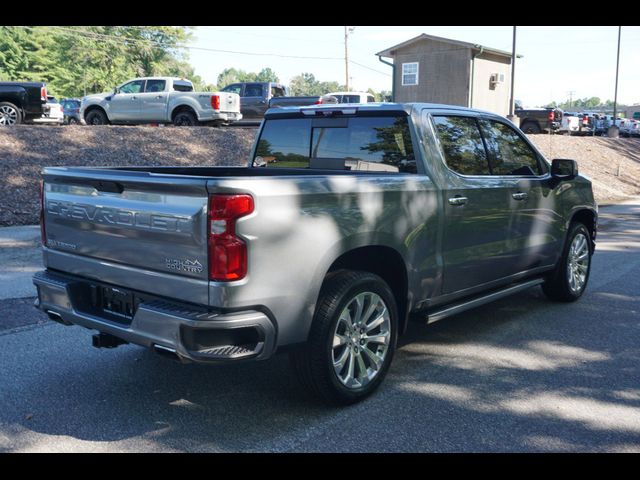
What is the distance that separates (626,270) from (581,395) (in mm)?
4613

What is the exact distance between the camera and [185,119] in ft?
63.8

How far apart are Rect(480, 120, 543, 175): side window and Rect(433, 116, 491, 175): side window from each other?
0.49 feet

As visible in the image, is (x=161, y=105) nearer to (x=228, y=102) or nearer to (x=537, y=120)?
(x=228, y=102)

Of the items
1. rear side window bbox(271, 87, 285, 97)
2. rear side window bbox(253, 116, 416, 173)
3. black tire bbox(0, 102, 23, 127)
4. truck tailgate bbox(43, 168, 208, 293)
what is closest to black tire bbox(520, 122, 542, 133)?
rear side window bbox(271, 87, 285, 97)

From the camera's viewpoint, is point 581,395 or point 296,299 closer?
point 296,299

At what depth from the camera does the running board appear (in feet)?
15.4

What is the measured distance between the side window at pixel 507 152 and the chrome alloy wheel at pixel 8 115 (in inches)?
558

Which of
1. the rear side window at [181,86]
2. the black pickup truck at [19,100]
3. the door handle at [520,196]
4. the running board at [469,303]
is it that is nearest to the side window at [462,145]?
the door handle at [520,196]

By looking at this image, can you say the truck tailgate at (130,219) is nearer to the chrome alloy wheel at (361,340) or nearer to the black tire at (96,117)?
the chrome alloy wheel at (361,340)

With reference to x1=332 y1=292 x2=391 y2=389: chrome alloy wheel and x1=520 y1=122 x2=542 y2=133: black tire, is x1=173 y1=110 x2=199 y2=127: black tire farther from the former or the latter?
x1=520 y1=122 x2=542 y2=133: black tire

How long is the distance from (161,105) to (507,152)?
15563 millimetres

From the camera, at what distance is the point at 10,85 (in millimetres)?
16078
